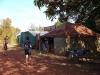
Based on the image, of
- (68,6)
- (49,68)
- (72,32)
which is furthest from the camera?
(72,32)

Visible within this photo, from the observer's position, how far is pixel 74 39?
23641mm

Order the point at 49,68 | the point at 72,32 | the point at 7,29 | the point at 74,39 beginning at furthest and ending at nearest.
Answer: the point at 7,29
the point at 72,32
the point at 74,39
the point at 49,68

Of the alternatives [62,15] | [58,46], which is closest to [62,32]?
[58,46]

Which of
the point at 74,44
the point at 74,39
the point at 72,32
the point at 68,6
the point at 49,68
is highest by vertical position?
the point at 68,6

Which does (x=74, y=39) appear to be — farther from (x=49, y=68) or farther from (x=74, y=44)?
(x=49, y=68)

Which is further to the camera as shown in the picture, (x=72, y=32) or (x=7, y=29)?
(x=7, y=29)

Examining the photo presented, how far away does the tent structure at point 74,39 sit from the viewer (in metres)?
23.4

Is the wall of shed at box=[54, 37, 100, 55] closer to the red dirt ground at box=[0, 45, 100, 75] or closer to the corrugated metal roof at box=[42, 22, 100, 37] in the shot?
the corrugated metal roof at box=[42, 22, 100, 37]

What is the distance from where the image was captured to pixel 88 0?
50.7 ft

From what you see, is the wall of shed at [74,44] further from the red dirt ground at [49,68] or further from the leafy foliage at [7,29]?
the leafy foliage at [7,29]

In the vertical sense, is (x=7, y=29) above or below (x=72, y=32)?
above

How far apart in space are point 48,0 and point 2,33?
47.3 m

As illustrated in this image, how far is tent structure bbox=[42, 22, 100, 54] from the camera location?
23375 millimetres

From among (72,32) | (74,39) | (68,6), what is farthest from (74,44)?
(68,6)
